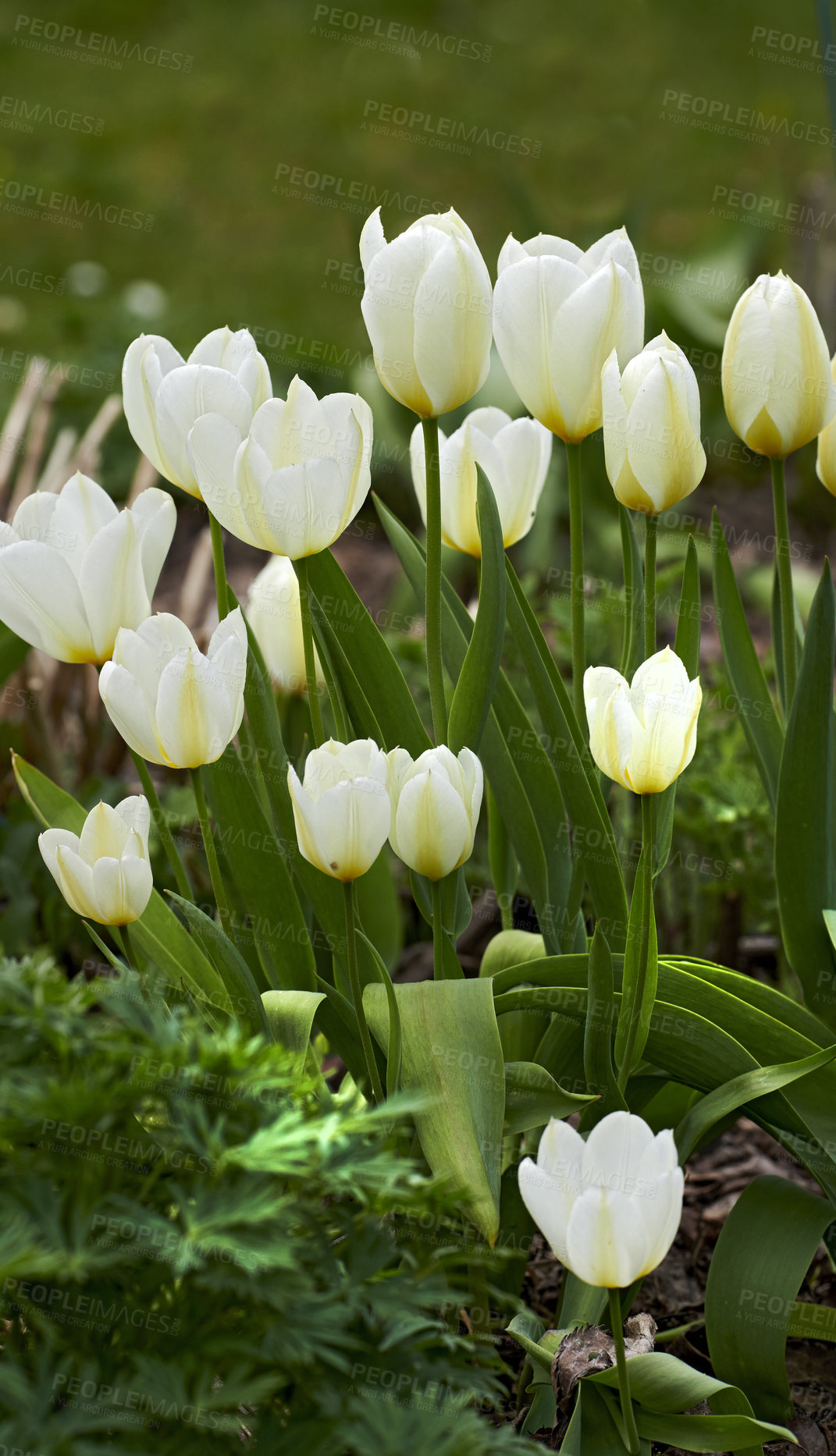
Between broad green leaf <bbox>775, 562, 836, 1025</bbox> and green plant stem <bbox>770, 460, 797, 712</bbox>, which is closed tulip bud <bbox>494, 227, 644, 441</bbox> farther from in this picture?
broad green leaf <bbox>775, 562, 836, 1025</bbox>

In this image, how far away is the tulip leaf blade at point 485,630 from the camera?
49.7 inches

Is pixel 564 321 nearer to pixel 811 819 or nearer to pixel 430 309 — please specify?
pixel 430 309

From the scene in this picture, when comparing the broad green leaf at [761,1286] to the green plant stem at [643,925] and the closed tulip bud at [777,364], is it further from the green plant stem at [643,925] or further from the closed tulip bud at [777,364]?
the closed tulip bud at [777,364]

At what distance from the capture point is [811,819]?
1432 millimetres

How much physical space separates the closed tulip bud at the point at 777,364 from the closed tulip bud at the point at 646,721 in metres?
0.38

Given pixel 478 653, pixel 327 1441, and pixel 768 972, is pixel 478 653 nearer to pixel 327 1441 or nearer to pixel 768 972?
pixel 327 1441

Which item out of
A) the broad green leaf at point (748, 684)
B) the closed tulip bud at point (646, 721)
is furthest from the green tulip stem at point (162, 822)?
the broad green leaf at point (748, 684)

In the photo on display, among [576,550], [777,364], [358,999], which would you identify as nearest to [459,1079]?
[358,999]

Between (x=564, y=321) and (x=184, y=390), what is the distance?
39 centimetres

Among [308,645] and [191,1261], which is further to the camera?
[308,645]

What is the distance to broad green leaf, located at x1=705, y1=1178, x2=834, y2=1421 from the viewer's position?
1.27 meters

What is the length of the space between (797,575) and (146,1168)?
2938 mm

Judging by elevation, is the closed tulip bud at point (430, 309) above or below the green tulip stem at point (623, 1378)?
above

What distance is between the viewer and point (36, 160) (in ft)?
20.8
